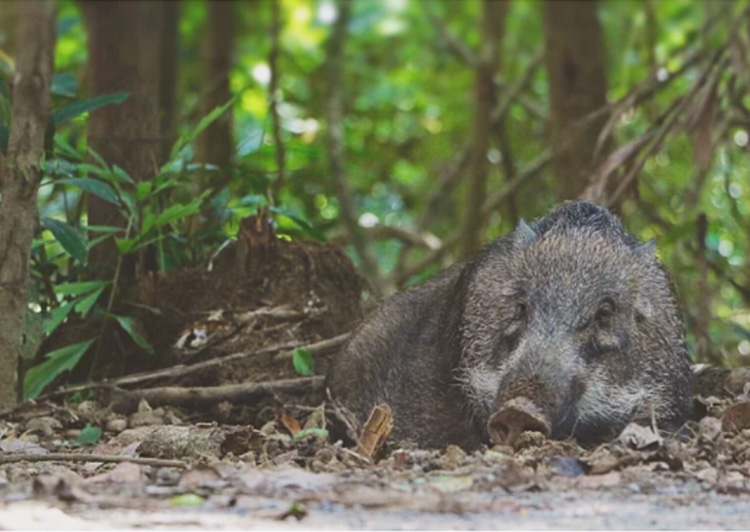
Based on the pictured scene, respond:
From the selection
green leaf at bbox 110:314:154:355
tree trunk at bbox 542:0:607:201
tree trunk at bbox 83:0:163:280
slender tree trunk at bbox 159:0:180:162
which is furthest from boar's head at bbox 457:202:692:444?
slender tree trunk at bbox 159:0:180:162

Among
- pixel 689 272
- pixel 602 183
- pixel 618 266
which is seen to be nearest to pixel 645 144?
pixel 602 183

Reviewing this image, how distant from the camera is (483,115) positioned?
31.2 ft

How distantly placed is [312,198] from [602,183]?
305cm

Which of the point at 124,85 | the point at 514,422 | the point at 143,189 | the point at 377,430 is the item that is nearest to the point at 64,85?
the point at 124,85

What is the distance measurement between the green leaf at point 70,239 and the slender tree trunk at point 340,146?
108 inches

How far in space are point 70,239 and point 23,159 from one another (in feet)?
2.55

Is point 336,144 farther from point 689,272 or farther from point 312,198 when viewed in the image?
point 689,272

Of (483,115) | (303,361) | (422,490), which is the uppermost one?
(483,115)

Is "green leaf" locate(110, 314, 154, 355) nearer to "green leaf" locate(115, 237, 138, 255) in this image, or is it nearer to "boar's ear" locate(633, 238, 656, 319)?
"green leaf" locate(115, 237, 138, 255)

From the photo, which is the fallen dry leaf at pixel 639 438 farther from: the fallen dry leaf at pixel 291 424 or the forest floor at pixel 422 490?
the fallen dry leaf at pixel 291 424

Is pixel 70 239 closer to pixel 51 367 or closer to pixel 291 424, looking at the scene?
pixel 51 367

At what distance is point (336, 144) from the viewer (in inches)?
351

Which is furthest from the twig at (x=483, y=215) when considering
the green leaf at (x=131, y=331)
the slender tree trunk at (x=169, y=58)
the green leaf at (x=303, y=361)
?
the green leaf at (x=131, y=331)

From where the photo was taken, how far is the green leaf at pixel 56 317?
5490 mm
